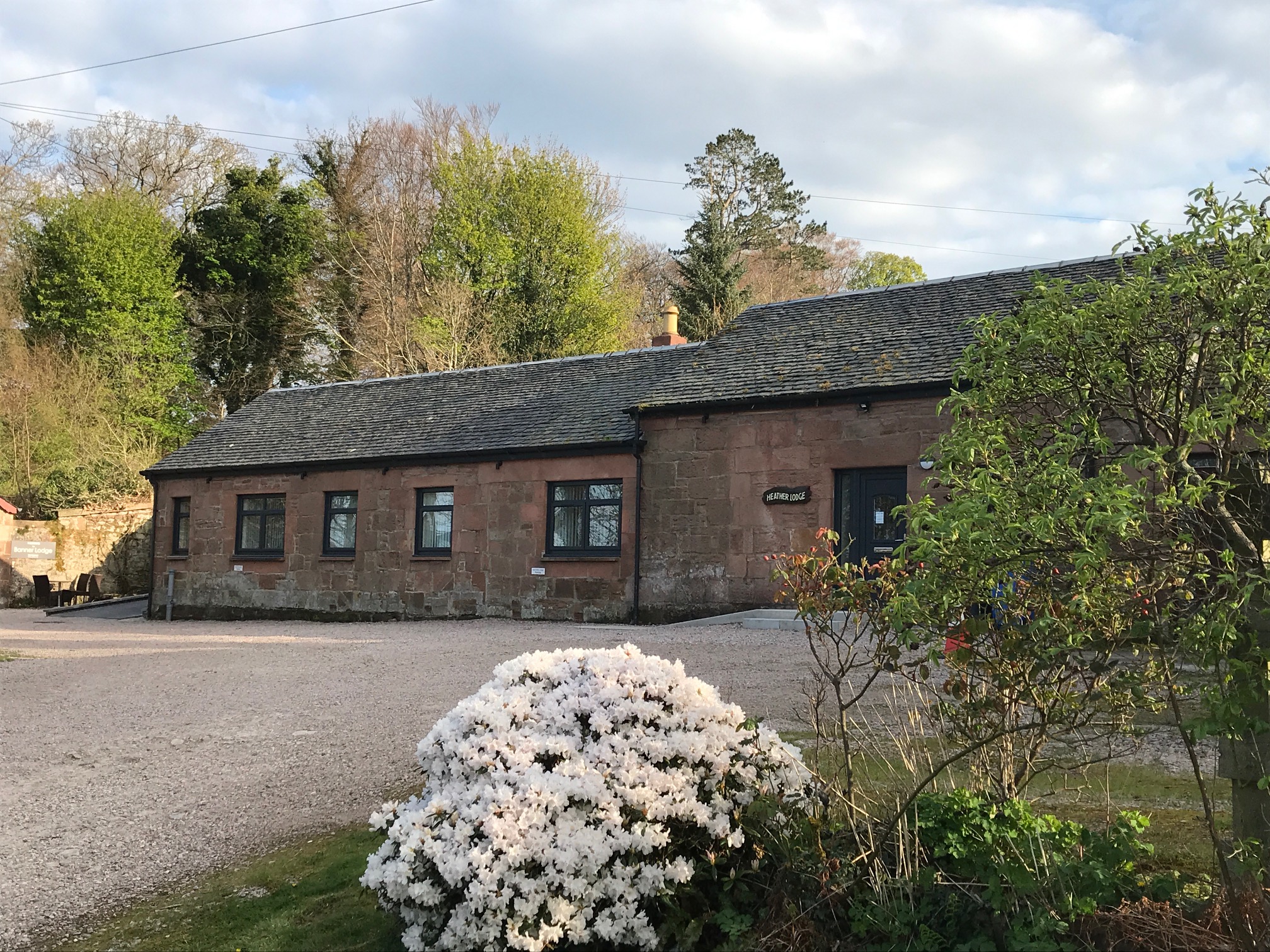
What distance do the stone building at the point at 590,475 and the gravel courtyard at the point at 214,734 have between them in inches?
88.2

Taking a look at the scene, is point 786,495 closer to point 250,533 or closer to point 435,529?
point 435,529

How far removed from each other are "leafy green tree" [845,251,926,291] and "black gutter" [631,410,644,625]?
25.7 m

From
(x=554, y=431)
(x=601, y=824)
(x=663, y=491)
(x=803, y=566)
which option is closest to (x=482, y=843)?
(x=601, y=824)

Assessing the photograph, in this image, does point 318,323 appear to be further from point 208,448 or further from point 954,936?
point 954,936

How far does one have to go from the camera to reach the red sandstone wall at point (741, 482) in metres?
16.2

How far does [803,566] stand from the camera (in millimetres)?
4340

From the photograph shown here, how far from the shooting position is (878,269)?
4231 cm

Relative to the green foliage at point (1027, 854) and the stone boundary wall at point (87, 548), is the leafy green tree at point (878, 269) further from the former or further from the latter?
the green foliage at point (1027, 854)

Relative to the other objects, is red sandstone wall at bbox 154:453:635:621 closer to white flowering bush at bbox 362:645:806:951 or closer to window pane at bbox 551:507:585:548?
window pane at bbox 551:507:585:548

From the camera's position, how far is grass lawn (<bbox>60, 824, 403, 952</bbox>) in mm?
4398

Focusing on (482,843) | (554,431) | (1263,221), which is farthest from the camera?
(554,431)

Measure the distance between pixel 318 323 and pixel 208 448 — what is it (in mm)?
12323

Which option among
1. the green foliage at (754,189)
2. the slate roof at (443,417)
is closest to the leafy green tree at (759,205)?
the green foliage at (754,189)

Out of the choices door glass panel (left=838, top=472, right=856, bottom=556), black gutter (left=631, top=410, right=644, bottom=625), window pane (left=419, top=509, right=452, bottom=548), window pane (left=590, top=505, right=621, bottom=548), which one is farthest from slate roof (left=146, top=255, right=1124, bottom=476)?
door glass panel (left=838, top=472, right=856, bottom=556)
